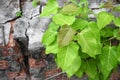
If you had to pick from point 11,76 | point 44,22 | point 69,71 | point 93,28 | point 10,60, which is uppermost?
point 93,28

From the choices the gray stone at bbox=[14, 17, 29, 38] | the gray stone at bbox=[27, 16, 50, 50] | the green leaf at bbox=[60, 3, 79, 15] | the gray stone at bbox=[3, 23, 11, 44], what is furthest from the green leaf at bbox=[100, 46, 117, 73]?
the gray stone at bbox=[3, 23, 11, 44]

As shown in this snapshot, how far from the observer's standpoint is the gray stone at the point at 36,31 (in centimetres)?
183

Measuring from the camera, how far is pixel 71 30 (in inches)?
56.6

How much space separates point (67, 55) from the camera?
142 cm

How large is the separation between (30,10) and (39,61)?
0.51 metres

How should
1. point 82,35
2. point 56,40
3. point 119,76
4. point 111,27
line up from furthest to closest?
point 119,76 < point 111,27 < point 56,40 < point 82,35

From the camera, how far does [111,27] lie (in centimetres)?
172

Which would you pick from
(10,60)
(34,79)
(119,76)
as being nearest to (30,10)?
(10,60)

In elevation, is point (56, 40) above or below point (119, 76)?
above

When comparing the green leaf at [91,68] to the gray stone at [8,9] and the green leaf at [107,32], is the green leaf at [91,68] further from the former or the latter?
the gray stone at [8,9]

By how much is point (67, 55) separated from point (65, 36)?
0.38 ft

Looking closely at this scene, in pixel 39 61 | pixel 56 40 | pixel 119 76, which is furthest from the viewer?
pixel 119 76

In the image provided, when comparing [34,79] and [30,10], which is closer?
[34,79]

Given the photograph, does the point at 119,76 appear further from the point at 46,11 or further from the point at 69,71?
the point at 46,11
